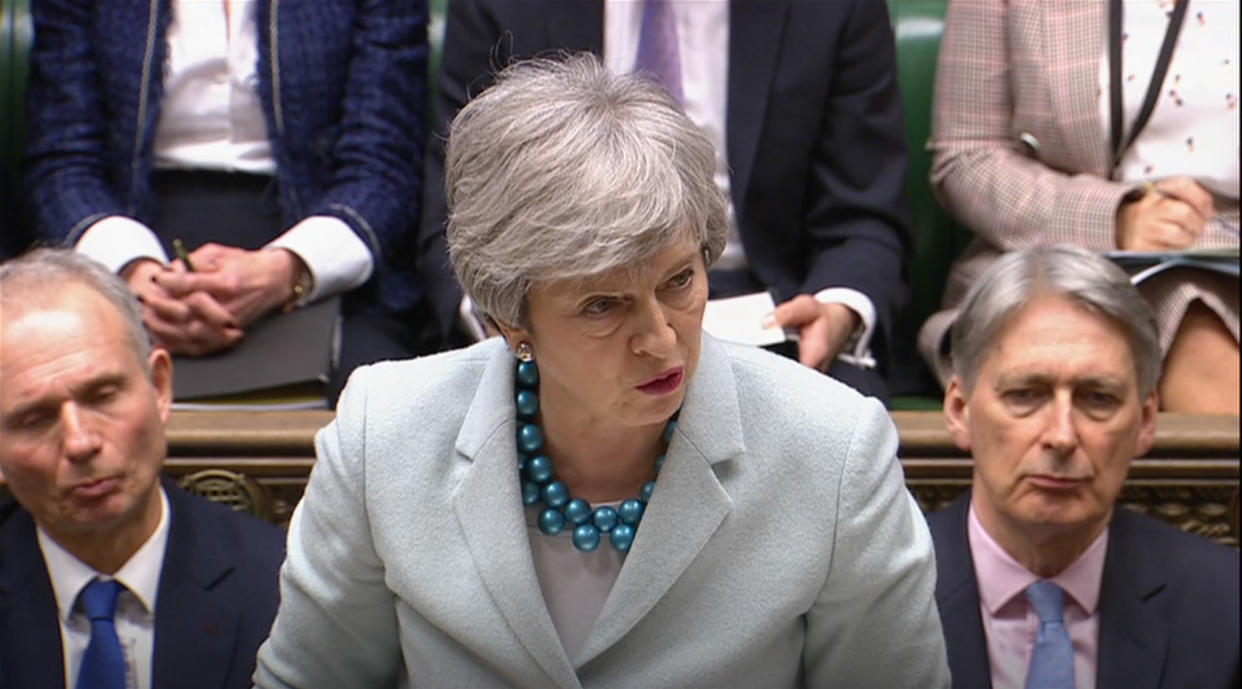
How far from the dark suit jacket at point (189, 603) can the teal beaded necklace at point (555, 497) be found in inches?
18.1

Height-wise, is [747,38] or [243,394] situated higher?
[747,38]

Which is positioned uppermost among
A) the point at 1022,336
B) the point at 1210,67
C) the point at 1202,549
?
the point at 1210,67

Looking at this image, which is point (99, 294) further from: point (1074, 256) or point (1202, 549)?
point (1202, 549)

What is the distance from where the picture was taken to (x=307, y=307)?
245cm

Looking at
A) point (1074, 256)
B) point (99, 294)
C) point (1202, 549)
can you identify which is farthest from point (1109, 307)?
point (99, 294)

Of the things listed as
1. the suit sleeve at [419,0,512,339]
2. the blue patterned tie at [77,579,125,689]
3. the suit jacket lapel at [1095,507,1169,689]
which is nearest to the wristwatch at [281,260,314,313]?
the suit sleeve at [419,0,512,339]

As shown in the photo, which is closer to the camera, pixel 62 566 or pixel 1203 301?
pixel 62 566

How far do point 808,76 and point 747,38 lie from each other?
103mm

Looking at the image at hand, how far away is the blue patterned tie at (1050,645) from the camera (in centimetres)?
199

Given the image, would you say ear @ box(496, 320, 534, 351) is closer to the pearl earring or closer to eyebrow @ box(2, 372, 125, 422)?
the pearl earring

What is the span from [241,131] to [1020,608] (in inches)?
51.0

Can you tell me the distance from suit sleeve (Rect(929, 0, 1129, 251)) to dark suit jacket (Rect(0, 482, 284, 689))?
1.22 m

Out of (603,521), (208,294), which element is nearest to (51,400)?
(208,294)

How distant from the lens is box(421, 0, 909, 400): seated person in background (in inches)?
96.2
